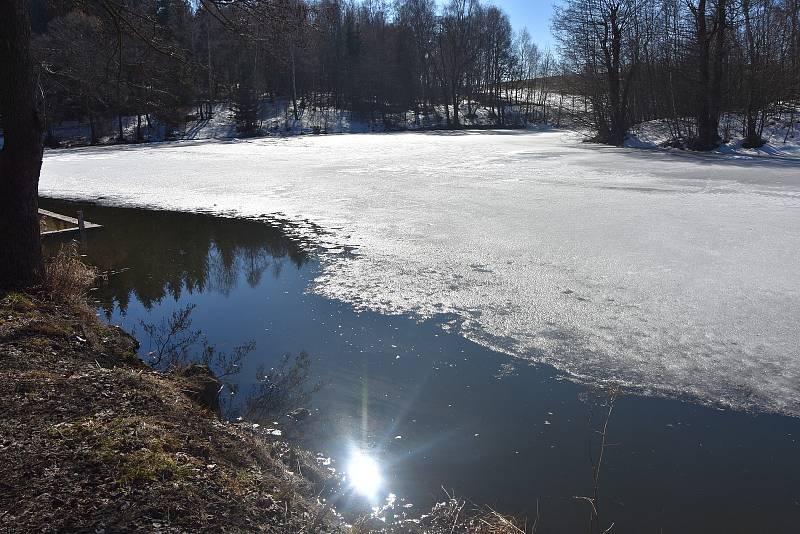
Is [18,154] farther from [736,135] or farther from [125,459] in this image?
[736,135]

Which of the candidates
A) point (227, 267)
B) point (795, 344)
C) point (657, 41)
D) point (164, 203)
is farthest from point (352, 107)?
point (795, 344)

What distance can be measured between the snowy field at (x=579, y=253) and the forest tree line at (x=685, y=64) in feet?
20.3

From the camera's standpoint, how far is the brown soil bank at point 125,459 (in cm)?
268

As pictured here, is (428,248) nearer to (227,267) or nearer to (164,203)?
(227,267)

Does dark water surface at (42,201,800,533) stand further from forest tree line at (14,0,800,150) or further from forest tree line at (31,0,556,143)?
forest tree line at (31,0,556,143)

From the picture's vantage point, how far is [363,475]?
3891mm

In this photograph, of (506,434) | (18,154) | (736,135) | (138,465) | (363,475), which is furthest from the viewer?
(736,135)

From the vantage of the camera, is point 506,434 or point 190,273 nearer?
point 506,434

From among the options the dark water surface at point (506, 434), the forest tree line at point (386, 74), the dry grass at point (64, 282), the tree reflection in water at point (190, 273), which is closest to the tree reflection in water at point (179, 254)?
the tree reflection in water at point (190, 273)

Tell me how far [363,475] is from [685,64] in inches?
1084

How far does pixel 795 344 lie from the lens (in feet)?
17.5

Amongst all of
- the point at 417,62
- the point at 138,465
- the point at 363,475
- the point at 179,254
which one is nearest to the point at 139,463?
the point at 138,465

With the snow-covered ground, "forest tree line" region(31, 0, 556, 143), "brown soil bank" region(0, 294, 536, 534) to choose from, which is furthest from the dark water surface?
"forest tree line" region(31, 0, 556, 143)

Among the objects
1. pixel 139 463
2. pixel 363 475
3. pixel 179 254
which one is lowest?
pixel 363 475
